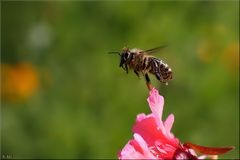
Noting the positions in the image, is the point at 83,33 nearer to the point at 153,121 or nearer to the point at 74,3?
the point at 74,3

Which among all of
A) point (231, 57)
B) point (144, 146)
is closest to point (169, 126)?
point (144, 146)

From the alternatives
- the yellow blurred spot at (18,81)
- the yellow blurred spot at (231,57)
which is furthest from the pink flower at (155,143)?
the yellow blurred spot at (18,81)

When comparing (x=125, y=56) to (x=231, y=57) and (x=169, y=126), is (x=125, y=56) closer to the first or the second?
(x=169, y=126)

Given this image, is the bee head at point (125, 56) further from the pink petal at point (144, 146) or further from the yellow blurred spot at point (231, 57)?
the yellow blurred spot at point (231, 57)

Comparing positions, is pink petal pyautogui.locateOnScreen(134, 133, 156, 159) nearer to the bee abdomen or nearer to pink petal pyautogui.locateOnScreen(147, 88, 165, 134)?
pink petal pyautogui.locateOnScreen(147, 88, 165, 134)

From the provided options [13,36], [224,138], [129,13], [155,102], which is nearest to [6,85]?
[13,36]

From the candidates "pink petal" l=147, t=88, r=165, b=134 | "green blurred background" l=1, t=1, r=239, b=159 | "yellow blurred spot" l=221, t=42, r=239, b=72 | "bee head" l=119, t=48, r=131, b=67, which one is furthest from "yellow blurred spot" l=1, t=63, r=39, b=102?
"pink petal" l=147, t=88, r=165, b=134
